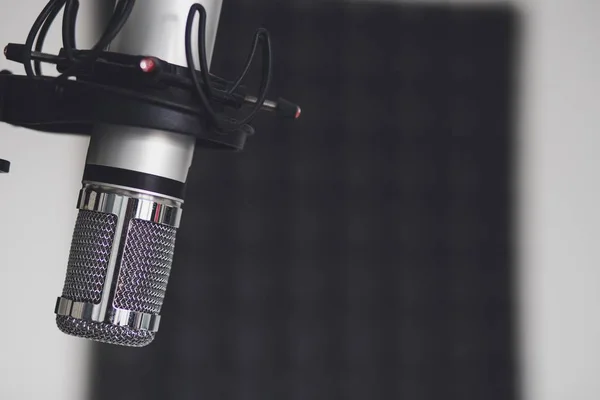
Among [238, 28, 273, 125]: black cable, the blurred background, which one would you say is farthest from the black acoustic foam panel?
[238, 28, 273, 125]: black cable

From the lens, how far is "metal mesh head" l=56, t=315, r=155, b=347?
12.7 inches

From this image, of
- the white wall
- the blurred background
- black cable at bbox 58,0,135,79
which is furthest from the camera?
the white wall

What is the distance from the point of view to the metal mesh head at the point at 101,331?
0.32 metres

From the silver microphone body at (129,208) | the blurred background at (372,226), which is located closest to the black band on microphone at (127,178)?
the silver microphone body at (129,208)

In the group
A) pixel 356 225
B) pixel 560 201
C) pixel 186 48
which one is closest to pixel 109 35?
pixel 186 48

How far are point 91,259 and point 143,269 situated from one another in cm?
2

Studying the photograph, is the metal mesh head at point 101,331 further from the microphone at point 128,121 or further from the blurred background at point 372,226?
the blurred background at point 372,226

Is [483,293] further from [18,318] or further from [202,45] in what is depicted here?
[202,45]

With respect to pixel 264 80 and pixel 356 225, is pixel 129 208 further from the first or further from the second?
pixel 356 225

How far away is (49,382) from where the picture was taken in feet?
4.97

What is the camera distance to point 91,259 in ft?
1.09

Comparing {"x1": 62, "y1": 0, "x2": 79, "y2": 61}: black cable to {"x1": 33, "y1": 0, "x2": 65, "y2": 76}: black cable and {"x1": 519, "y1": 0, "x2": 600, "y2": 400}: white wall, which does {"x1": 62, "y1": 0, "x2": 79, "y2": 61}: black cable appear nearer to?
{"x1": 33, "y1": 0, "x2": 65, "y2": 76}: black cable

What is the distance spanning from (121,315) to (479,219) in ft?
4.61

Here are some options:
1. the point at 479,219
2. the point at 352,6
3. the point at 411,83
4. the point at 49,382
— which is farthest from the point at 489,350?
the point at 49,382
